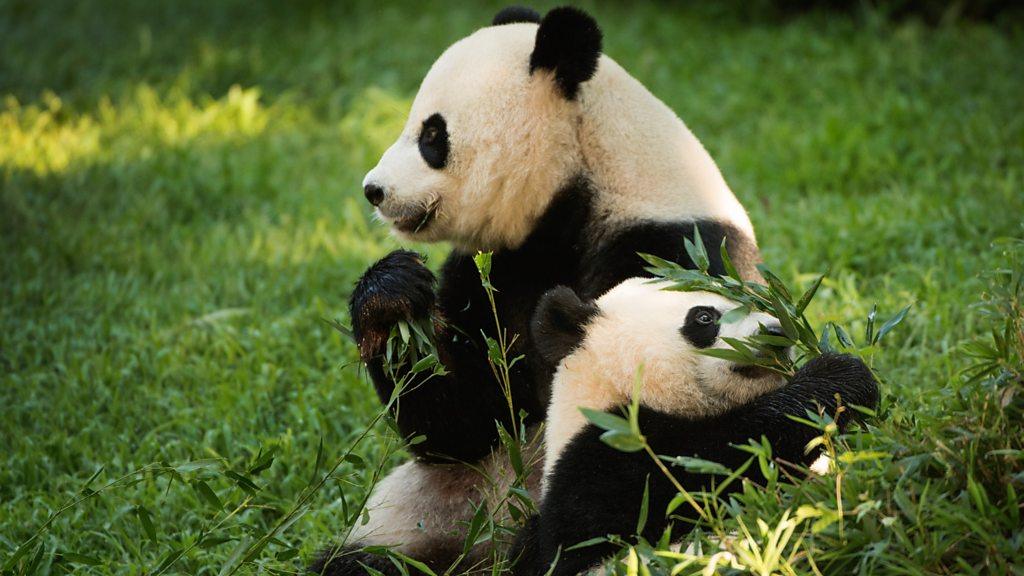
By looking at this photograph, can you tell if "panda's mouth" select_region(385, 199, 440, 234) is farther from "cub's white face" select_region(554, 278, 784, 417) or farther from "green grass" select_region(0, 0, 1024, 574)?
"cub's white face" select_region(554, 278, 784, 417)

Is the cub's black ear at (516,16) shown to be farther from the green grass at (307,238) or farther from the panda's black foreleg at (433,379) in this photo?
the green grass at (307,238)

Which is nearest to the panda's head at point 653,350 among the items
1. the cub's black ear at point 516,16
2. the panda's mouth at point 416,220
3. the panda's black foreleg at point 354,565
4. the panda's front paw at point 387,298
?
the panda's front paw at point 387,298

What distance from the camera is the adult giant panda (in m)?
3.41

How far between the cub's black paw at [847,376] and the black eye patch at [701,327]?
25 centimetres

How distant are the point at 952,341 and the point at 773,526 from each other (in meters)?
2.40

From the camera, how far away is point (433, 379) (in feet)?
12.0

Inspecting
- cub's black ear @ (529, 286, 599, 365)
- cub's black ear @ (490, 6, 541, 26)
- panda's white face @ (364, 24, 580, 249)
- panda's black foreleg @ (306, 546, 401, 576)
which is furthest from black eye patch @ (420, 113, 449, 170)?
panda's black foreleg @ (306, 546, 401, 576)

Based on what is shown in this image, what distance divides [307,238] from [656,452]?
4051 mm

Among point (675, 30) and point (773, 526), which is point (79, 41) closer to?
point (675, 30)

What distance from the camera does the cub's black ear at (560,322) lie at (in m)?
2.95

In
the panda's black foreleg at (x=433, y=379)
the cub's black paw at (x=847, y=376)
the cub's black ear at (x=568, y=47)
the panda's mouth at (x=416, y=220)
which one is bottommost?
the panda's black foreleg at (x=433, y=379)

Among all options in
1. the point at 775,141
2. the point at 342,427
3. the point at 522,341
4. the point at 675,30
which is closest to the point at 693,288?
the point at 522,341

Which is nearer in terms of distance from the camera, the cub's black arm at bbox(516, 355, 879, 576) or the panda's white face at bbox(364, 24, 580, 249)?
the cub's black arm at bbox(516, 355, 879, 576)

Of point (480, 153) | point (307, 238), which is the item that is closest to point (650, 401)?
point (480, 153)
